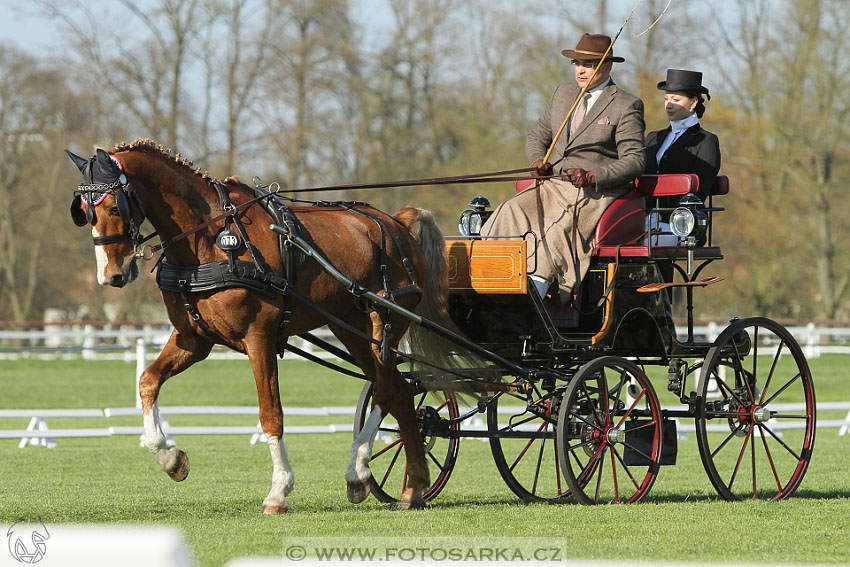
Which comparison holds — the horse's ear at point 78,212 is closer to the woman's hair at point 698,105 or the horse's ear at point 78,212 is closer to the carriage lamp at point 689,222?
the carriage lamp at point 689,222

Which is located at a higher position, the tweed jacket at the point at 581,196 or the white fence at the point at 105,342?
the tweed jacket at the point at 581,196

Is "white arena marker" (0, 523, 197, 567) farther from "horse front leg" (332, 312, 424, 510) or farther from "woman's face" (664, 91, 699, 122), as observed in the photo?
"woman's face" (664, 91, 699, 122)

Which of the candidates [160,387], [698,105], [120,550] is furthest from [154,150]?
[120,550]

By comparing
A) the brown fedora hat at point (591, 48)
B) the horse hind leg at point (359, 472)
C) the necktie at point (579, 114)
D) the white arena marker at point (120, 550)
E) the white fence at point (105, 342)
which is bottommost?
the white fence at point (105, 342)

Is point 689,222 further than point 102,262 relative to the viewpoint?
Yes

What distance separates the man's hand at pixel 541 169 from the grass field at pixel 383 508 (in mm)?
2056

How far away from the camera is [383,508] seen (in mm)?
7688

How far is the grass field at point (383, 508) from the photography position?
5895 millimetres

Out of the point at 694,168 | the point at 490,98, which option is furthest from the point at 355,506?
the point at 490,98

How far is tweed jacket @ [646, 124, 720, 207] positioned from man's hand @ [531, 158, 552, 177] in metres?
0.87

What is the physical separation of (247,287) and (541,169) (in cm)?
220

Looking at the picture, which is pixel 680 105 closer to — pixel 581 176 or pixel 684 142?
pixel 684 142

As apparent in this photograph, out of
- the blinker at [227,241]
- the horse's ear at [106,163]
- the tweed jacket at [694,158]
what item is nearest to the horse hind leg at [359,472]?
the blinker at [227,241]

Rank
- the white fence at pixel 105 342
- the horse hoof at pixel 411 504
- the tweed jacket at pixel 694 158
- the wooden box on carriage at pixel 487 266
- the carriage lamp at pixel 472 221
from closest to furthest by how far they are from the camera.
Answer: the horse hoof at pixel 411 504
the wooden box on carriage at pixel 487 266
the tweed jacket at pixel 694 158
the carriage lamp at pixel 472 221
the white fence at pixel 105 342
